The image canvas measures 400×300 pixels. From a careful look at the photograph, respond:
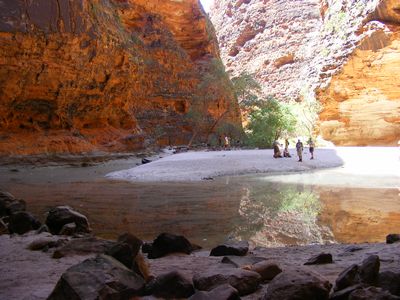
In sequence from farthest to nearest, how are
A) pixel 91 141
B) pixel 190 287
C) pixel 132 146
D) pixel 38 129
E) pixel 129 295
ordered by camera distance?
pixel 132 146
pixel 91 141
pixel 38 129
pixel 190 287
pixel 129 295

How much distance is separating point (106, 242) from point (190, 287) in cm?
140

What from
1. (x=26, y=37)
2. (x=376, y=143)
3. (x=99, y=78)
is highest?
Result: (x=26, y=37)

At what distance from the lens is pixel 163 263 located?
11.2ft

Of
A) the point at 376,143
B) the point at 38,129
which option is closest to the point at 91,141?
the point at 38,129

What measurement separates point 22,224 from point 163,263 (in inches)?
98.3

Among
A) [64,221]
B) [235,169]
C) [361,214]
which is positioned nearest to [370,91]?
[235,169]

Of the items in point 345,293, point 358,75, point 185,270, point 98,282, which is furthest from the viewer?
point 358,75

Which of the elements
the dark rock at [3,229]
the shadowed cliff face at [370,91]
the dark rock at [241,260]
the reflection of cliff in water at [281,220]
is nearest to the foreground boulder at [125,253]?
the dark rock at [241,260]

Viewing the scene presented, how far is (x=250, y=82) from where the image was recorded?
38.4m

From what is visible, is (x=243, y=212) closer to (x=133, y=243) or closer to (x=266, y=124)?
(x=133, y=243)

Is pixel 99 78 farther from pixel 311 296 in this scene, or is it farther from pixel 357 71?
pixel 357 71

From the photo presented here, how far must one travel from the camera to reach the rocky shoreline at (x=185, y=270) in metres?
2.19

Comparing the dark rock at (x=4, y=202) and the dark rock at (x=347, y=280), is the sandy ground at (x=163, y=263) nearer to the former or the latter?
the dark rock at (x=347, y=280)

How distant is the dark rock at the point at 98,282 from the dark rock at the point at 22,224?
2862mm
